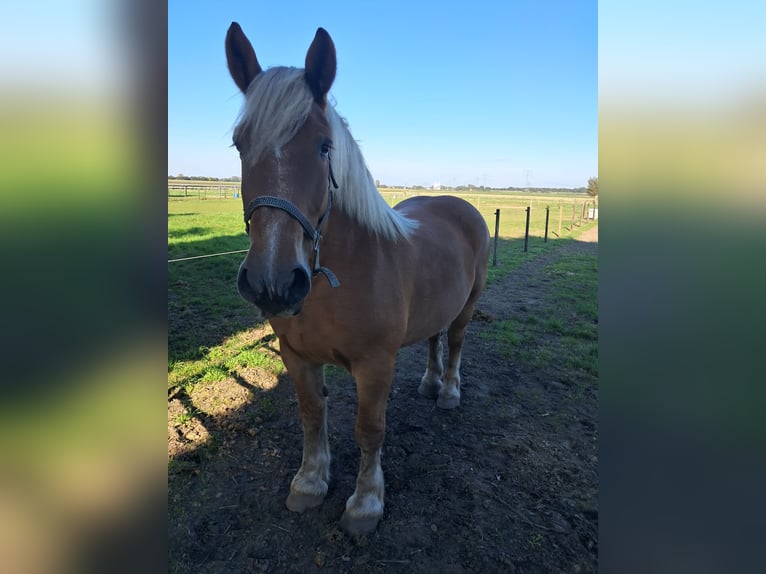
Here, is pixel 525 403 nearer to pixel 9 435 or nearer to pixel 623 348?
pixel 623 348

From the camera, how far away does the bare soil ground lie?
2064mm

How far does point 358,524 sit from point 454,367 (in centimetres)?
175

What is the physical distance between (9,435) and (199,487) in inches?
89.9

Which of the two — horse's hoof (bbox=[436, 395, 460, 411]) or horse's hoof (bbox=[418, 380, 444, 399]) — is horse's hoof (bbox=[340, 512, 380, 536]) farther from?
horse's hoof (bbox=[418, 380, 444, 399])

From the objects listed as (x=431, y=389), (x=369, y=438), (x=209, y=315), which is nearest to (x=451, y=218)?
(x=431, y=389)

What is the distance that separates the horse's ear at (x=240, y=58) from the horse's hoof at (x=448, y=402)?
9.27 feet

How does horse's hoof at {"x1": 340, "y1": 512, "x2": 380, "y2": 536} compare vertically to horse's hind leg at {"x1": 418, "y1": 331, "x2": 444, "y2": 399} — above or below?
below

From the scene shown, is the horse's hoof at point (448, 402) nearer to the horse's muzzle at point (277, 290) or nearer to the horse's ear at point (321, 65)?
the horse's muzzle at point (277, 290)

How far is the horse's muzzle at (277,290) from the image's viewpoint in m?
1.32

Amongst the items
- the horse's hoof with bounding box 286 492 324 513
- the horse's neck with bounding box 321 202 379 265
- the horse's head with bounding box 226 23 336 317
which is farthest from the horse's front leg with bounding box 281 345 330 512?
the horse's head with bounding box 226 23 336 317

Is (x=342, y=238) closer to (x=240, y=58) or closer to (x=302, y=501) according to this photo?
(x=240, y=58)

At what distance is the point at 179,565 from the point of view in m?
1.98

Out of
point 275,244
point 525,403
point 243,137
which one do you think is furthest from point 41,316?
point 525,403

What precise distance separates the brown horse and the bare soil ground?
19 centimetres
